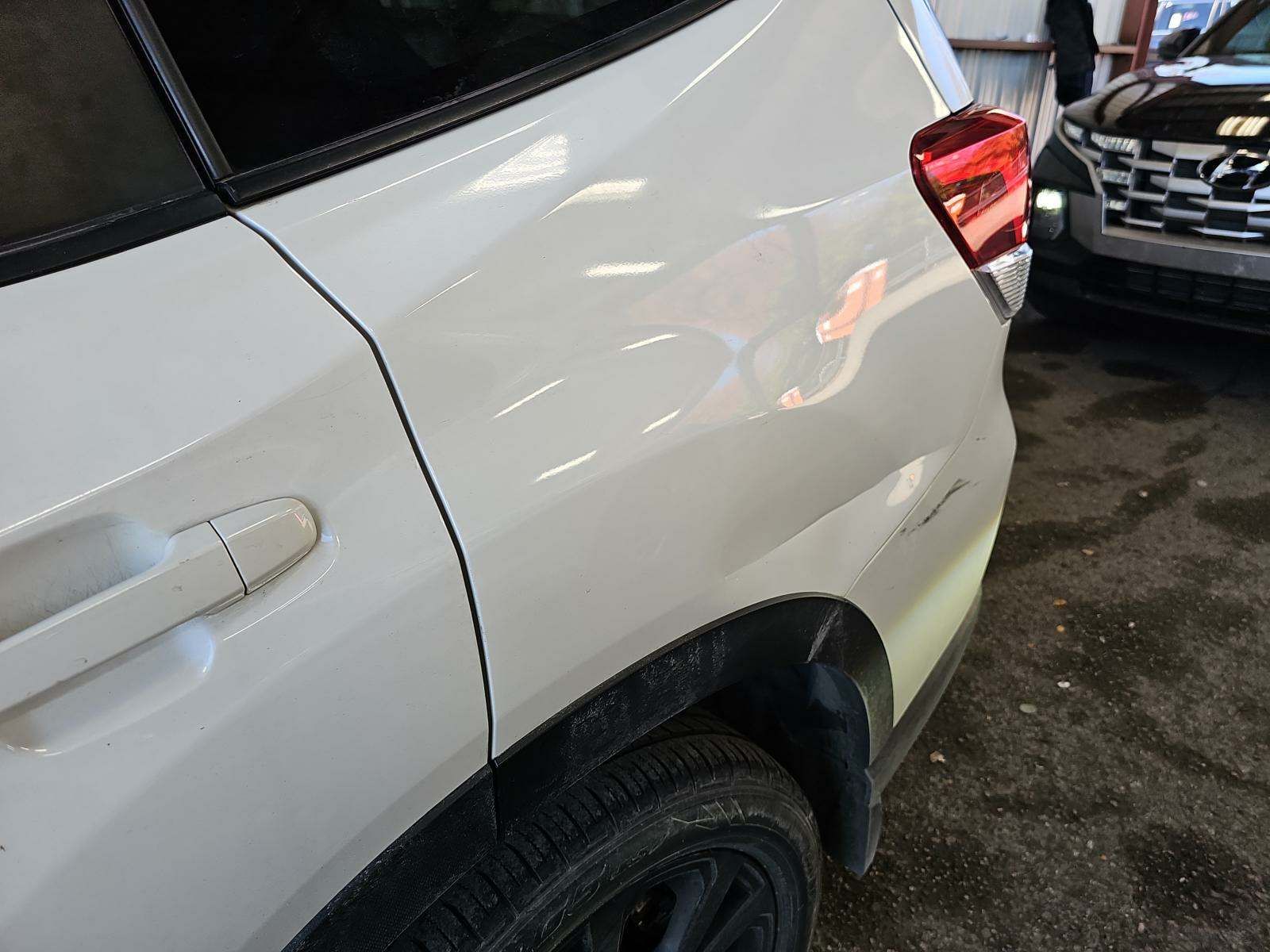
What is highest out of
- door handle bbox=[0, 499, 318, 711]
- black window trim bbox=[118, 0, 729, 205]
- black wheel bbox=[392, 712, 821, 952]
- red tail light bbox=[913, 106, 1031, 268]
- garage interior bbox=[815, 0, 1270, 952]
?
black window trim bbox=[118, 0, 729, 205]

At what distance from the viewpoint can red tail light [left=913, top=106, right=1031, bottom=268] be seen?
1131 mm

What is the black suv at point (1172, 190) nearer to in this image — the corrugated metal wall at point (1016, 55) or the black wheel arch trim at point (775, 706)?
the black wheel arch trim at point (775, 706)

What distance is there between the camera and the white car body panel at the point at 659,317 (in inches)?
30.4

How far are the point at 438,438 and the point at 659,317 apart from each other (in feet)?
0.87

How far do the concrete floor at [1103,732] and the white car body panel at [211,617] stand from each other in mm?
1269

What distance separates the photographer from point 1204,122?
325 centimetres

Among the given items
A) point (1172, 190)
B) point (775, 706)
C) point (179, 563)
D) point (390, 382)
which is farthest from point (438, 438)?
point (1172, 190)

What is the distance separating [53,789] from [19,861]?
2.0 inches

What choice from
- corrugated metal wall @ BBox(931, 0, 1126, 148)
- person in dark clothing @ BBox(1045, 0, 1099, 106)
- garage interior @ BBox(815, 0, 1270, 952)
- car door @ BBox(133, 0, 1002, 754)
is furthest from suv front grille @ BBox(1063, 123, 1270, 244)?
corrugated metal wall @ BBox(931, 0, 1126, 148)

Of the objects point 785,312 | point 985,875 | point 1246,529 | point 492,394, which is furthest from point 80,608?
point 1246,529

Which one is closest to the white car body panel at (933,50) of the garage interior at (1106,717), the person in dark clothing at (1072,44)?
the garage interior at (1106,717)

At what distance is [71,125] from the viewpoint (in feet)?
2.28

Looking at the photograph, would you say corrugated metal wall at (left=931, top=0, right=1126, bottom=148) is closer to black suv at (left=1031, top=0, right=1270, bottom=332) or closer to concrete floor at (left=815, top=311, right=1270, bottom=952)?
black suv at (left=1031, top=0, right=1270, bottom=332)

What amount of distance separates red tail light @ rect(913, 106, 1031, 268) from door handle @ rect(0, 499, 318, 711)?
88 centimetres
